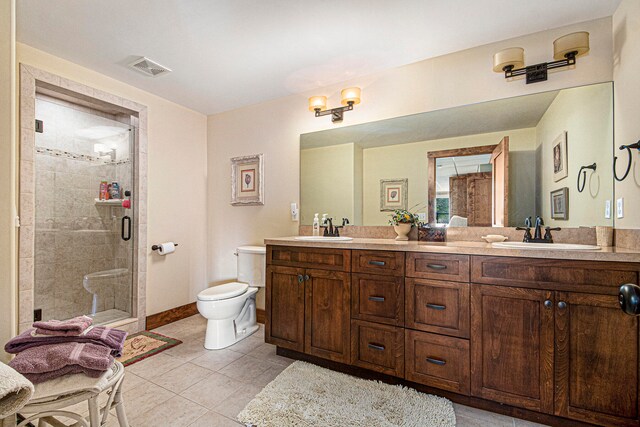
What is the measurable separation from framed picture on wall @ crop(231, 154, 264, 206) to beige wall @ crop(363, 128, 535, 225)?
1187mm

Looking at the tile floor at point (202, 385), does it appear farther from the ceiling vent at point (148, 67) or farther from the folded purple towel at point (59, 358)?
the ceiling vent at point (148, 67)

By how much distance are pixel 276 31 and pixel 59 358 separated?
6.88 feet

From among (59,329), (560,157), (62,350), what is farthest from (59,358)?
(560,157)

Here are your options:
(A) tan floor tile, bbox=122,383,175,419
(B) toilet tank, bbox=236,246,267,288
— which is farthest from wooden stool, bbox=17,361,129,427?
(B) toilet tank, bbox=236,246,267,288

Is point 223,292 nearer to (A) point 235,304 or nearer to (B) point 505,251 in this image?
(A) point 235,304

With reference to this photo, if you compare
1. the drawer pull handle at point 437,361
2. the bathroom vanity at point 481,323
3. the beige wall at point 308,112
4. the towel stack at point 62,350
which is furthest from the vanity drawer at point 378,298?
the towel stack at point 62,350

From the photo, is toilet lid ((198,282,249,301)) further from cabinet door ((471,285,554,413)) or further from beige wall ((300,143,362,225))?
cabinet door ((471,285,554,413))

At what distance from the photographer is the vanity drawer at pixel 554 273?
4.44ft

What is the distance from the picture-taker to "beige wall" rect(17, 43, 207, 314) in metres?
2.95

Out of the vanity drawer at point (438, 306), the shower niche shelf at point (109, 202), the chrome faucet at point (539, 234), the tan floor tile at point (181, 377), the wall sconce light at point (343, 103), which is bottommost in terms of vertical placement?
the tan floor tile at point (181, 377)

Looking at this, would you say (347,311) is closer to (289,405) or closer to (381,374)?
(381,374)

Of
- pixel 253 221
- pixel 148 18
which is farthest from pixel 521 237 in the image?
pixel 148 18

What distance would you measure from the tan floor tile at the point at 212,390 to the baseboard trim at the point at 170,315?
1268 millimetres

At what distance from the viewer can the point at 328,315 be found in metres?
2.04
